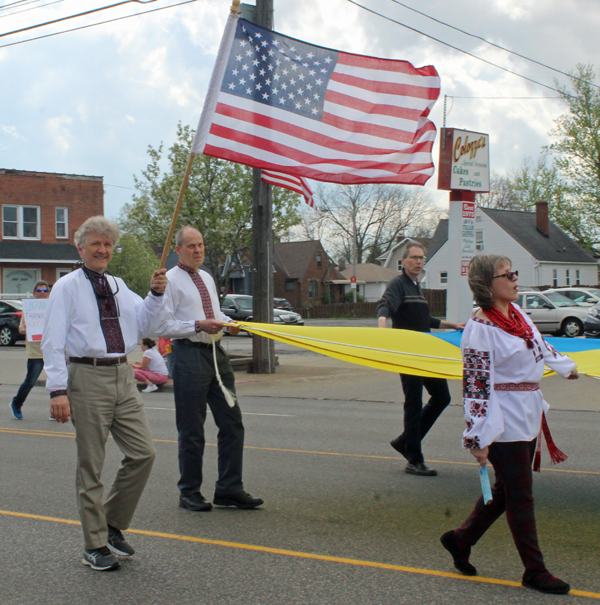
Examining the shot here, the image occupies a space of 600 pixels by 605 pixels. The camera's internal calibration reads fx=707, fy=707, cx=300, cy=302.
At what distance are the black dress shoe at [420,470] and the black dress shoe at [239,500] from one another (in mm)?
1663

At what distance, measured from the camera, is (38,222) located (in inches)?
1518

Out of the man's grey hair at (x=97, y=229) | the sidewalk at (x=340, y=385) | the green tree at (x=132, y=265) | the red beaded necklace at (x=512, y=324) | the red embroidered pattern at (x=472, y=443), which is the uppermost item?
the green tree at (x=132, y=265)

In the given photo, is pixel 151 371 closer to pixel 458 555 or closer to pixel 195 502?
pixel 195 502

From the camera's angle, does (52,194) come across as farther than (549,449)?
Yes

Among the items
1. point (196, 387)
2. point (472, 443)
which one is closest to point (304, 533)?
point (196, 387)

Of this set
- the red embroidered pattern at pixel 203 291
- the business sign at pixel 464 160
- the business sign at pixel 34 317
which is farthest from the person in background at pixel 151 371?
the red embroidered pattern at pixel 203 291

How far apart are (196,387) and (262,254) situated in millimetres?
10290

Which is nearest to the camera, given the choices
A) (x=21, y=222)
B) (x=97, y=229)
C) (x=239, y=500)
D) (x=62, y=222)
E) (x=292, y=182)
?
(x=97, y=229)

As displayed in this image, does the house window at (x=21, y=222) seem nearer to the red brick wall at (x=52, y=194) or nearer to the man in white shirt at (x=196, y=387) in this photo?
the red brick wall at (x=52, y=194)

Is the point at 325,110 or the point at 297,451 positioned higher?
the point at 325,110

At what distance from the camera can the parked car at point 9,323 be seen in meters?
26.6

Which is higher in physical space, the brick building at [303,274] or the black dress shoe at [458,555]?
the brick building at [303,274]

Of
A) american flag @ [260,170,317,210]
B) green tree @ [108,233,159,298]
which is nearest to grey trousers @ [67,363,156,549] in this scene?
american flag @ [260,170,317,210]

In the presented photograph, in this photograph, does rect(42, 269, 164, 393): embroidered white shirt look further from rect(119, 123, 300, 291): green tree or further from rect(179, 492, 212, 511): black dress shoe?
rect(119, 123, 300, 291): green tree
